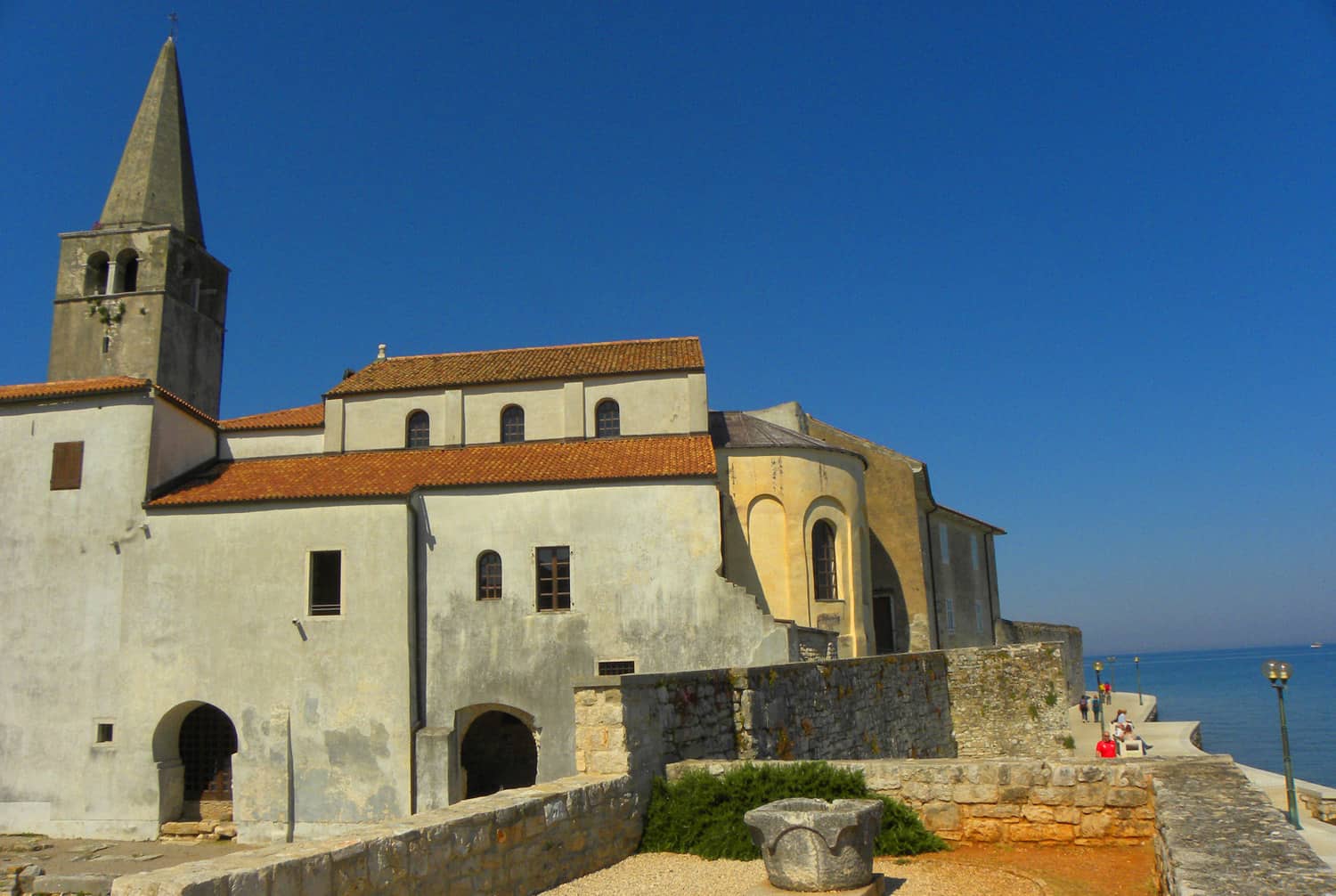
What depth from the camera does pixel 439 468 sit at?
26.3m

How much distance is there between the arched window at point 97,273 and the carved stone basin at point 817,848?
115ft

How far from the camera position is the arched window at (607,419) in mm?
29188

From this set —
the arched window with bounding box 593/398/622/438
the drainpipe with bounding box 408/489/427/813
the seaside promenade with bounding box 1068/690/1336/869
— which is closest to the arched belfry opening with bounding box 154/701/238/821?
the drainpipe with bounding box 408/489/427/813

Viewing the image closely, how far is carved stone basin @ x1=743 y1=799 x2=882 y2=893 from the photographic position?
25.3 feet

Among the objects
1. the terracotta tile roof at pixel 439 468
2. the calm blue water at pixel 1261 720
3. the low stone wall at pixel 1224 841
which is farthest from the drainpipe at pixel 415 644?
the calm blue water at pixel 1261 720

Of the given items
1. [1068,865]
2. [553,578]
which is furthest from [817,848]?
[553,578]

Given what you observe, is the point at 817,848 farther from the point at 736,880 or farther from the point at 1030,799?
the point at 1030,799

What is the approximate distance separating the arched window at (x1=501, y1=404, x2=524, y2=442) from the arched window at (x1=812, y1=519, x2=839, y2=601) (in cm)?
924

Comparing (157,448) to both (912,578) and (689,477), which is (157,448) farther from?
(912,578)

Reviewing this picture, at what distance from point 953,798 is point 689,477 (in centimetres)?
1517

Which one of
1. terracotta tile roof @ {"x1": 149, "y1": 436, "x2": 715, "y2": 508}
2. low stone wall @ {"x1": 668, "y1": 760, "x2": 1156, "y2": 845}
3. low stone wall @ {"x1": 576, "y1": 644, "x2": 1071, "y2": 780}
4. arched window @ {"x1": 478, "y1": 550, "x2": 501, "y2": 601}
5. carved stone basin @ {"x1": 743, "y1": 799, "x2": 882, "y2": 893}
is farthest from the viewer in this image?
terracotta tile roof @ {"x1": 149, "y1": 436, "x2": 715, "y2": 508}

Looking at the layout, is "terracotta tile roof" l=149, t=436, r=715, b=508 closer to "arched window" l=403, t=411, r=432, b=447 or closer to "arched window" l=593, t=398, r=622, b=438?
"arched window" l=403, t=411, r=432, b=447

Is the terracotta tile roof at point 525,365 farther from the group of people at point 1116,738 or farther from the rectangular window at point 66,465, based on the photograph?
the group of people at point 1116,738

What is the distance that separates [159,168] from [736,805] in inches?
1406
